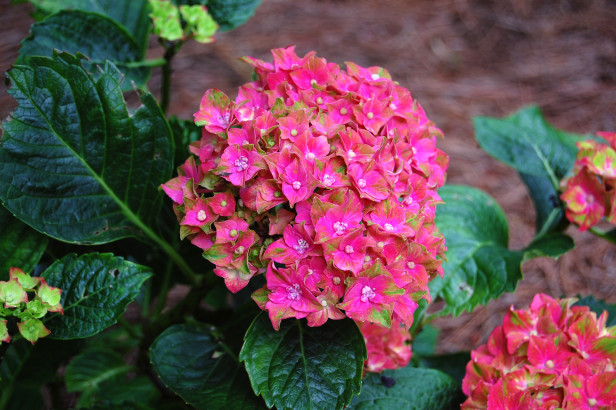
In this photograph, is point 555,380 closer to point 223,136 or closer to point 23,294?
point 223,136

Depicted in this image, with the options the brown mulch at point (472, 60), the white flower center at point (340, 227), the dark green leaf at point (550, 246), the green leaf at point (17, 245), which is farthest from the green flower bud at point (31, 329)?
the brown mulch at point (472, 60)

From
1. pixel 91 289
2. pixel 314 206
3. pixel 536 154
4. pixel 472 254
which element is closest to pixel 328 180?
pixel 314 206

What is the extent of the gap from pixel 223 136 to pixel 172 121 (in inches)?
18.0

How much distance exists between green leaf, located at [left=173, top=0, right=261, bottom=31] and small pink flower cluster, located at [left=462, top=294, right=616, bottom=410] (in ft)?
3.75

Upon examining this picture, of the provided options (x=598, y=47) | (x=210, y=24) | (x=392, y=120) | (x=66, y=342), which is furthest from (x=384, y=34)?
(x=66, y=342)

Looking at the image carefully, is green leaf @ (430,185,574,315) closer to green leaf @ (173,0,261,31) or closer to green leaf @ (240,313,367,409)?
green leaf @ (240,313,367,409)

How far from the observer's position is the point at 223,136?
109 cm

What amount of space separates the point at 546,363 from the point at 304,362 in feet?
1.74

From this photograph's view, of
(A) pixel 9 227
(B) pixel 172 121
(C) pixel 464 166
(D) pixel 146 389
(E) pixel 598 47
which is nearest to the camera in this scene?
(A) pixel 9 227

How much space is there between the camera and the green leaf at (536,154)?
5.87ft

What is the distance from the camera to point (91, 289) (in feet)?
3.89

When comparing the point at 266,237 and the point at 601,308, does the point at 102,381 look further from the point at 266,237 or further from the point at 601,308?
the point at 601,308

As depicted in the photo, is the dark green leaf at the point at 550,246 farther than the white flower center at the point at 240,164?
Yes

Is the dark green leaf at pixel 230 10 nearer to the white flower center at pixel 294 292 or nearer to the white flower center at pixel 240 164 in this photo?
the white flower center at pixel 240 164
